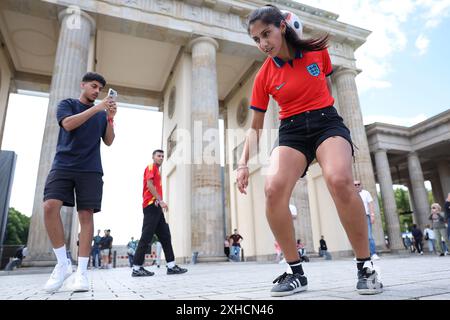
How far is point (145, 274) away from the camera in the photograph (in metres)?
5.57

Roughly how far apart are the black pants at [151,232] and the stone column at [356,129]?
13425 mm

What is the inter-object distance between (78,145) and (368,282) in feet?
9.36

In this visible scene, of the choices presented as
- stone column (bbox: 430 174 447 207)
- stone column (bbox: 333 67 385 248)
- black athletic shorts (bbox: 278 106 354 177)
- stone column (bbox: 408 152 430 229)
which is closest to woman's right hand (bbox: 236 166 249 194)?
black athletic shorts (bbox: 278 106 354 177)

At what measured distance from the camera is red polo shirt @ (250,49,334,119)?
2537 millimetres

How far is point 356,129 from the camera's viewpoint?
1816cm

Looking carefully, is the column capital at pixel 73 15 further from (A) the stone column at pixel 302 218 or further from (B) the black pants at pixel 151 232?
(A) the stone column at pixel 302 218

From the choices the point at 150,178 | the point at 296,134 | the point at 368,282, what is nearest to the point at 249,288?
the point at 368,282

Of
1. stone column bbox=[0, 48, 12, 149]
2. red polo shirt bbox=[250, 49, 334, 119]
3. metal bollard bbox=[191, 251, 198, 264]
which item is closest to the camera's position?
red polo shirt bbox=[250, 49, 334, 119]

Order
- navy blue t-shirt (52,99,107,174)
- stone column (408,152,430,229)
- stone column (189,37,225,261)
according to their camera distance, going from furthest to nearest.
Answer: stone column (408,152,430,229), stone column (189,37,225,261), navy blue t-shirt (52,99,107,174)

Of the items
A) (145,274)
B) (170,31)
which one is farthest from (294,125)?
(170,31)

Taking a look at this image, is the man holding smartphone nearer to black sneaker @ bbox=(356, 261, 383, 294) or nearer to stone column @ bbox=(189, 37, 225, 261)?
black sneaker @ bbox=(356, 261, 383, 294)

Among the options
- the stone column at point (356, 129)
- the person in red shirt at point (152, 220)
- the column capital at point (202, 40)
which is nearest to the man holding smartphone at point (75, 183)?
the person in red shirt at point (152, 220)
